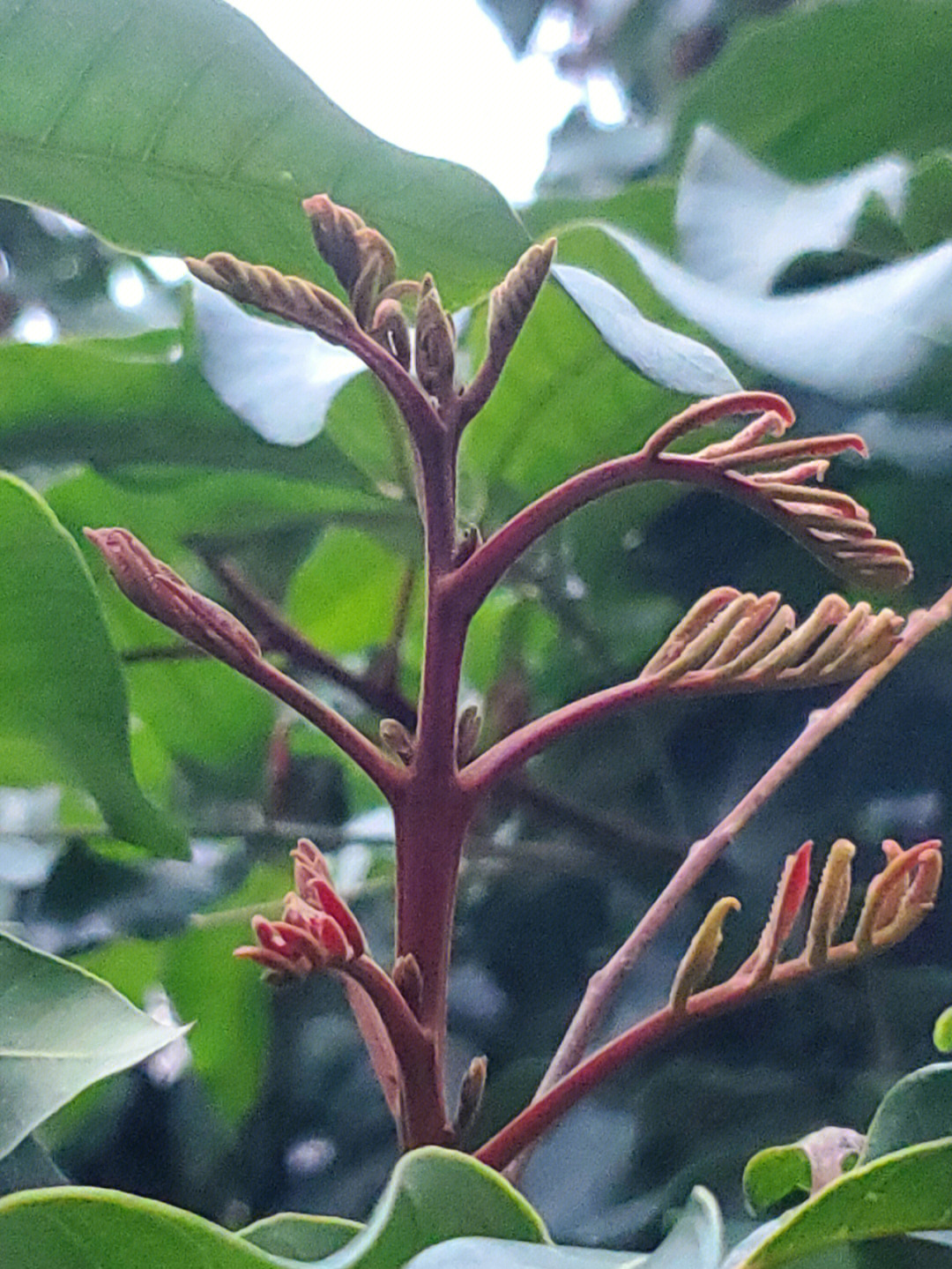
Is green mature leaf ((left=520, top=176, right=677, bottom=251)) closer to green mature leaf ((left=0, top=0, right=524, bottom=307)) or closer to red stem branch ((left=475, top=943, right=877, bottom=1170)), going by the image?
green mature leaf ((left=0, top=0, right=524, bottom=307))

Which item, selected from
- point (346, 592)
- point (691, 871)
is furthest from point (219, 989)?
point (691, 871)

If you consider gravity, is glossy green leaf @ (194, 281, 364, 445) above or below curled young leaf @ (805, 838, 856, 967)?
above

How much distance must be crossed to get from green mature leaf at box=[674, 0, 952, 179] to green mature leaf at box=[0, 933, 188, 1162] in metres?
0.48

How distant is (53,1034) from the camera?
0.29 meters

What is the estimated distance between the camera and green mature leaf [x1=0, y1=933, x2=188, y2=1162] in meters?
0.28

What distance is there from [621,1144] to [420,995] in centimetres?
20

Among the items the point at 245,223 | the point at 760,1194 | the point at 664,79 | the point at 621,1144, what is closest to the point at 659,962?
the point at 621,1144

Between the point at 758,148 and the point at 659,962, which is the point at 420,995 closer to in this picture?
the point at 659,962

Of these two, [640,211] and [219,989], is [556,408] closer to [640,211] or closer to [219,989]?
[640,211]

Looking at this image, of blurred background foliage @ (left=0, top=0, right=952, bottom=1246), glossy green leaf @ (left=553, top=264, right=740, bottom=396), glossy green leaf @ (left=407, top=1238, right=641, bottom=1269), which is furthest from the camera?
blurred background foliage @ (left=0, top=0, right=952, bottom=1246)

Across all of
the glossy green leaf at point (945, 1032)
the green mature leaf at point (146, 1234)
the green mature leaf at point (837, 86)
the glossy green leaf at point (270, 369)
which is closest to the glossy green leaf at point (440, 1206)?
the green mature leaf at point (146, 1234)

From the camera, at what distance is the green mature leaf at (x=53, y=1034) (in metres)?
0.28

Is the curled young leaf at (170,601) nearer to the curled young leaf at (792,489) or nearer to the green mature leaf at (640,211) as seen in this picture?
the curled young leaf at (792,489)

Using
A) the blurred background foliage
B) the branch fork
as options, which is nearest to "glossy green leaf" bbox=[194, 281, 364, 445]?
the blurred background foliage
